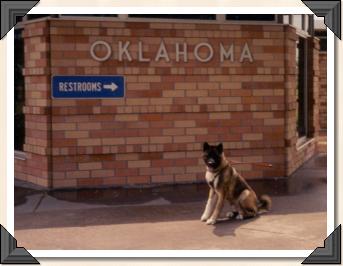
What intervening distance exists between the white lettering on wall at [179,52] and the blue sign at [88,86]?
31 cm

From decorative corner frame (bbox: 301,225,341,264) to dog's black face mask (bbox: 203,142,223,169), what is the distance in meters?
1.58

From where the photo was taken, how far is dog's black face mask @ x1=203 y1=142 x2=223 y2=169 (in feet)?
20.4

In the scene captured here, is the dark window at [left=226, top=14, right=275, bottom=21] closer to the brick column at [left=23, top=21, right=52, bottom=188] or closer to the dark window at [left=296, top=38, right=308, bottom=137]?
the dark window at [left=296, top=38, right=308, bottom=137]

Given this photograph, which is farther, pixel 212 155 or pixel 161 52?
pixel 161 52

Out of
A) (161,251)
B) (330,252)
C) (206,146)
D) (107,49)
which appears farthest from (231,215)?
(107,49)

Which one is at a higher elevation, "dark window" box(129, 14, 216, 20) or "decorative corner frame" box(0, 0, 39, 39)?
"dark window" box(129, 14, 216, 20)

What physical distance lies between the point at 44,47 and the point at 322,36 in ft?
33.3

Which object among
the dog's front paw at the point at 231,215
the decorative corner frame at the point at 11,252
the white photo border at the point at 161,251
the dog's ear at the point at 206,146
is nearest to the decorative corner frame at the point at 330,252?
the white photo border at the point at 161,251

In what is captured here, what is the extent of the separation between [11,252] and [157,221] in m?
1.86

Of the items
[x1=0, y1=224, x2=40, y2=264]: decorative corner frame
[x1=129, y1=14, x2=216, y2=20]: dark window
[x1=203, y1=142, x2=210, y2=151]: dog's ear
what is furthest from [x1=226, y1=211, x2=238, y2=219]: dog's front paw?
[x1=129, y1=14, x2=216, y2=20]: dark window

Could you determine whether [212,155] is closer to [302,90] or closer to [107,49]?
[107,49]

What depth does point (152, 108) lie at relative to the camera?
333 inches

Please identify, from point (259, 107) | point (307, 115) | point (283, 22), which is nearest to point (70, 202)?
point (259, 107)

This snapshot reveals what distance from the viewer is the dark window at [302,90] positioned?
11.0m
